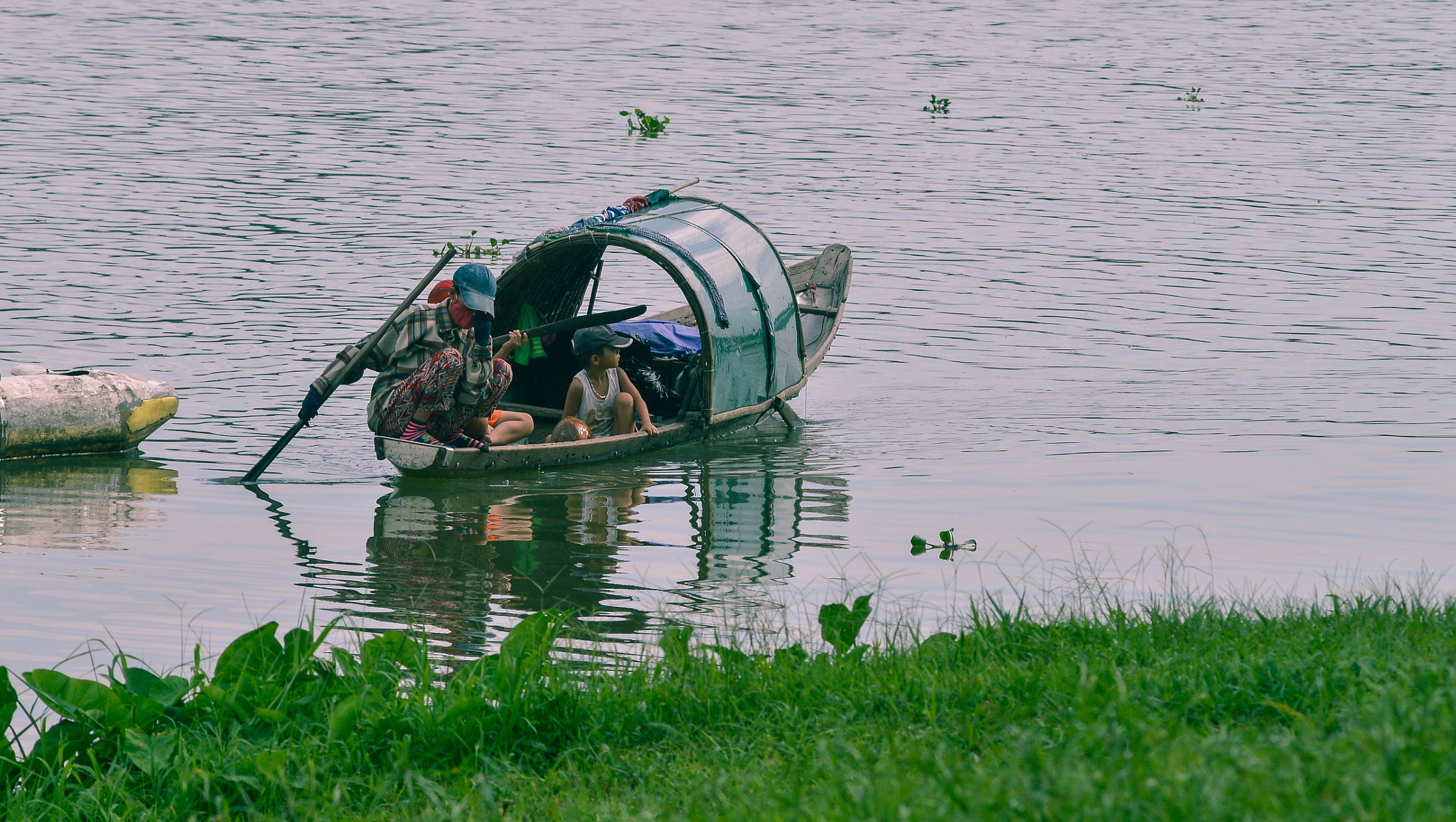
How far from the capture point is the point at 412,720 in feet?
15.2

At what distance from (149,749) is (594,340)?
6.10 m

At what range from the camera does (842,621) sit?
17.4 feet

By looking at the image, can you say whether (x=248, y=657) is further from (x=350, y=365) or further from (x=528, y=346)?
(x=528, y=346)

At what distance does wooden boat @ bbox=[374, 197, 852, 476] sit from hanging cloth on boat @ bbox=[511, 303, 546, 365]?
177 millimetres

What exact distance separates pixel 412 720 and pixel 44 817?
43.5 inches

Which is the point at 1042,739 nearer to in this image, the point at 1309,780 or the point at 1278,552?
the point at 1309,780

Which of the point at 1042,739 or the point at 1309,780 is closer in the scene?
the point at 1309,780

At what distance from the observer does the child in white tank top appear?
10414 mm

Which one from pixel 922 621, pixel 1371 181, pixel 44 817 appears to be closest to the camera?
pixel 44 817

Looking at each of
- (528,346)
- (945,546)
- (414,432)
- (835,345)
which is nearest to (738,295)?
(528,346)

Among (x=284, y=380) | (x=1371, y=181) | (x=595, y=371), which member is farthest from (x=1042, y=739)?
(x=1371, y=181)

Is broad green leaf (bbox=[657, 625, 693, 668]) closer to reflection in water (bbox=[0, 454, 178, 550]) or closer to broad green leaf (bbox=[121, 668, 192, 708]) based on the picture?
broad green leaf (bbox=[121, 668, 192, 708])

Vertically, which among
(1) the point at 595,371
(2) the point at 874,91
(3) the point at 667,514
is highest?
(2) the point at 874,91

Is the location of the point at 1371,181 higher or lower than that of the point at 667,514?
higher
